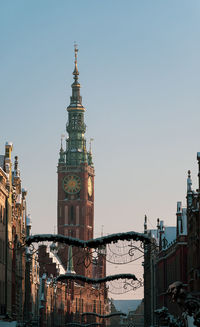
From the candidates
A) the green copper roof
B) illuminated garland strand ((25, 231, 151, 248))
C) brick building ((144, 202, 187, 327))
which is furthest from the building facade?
the green copper roof

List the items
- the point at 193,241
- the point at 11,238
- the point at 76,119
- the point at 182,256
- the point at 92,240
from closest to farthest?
the point at 92,240, the point at 193,241, the point at 11,238, the point at 182,256, the point at 76,119

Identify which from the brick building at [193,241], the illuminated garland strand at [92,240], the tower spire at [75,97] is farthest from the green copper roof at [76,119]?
the illuminated garland strand at [92,240]

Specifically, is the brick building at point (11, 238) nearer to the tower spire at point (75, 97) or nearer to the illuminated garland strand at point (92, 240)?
the illuminated garland strand at point (92, 240)

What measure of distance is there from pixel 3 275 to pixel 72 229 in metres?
128

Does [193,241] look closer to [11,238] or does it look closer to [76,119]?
[11,238]

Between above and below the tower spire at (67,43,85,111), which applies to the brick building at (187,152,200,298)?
below

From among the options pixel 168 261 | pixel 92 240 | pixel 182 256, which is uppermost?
pixel 168 261

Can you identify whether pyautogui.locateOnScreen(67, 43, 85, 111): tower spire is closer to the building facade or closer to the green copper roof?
the green copper roof

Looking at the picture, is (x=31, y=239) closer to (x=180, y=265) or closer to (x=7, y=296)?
(x=7, y=296)

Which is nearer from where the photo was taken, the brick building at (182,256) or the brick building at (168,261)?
the brick building at (182,256)

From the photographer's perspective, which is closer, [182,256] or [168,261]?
[182,256]

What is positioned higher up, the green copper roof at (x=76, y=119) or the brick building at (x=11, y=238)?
the green copper roof at (x=76, y=119)

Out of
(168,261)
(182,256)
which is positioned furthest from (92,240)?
(168,261)

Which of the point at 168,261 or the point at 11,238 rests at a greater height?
the point at 11,238
